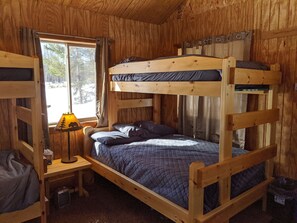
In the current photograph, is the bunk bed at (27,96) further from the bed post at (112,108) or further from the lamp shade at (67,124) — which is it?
the bed post at (112,108)

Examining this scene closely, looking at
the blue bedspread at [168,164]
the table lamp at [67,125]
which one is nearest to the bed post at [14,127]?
the table lamp at [67,125]

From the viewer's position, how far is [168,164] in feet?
7.67

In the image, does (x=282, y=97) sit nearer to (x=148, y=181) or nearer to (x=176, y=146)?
(x=176, y=146)

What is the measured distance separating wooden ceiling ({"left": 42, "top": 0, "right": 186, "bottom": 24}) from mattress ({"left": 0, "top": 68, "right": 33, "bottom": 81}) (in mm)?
1434

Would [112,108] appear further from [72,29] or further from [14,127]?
[14,127]

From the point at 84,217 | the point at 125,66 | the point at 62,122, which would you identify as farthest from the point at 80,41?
the point at 84,217

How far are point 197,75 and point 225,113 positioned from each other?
0.44 m

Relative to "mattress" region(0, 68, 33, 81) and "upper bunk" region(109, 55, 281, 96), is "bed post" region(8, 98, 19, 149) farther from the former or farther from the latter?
"upper bunk" region(109, 55, 281, 96)

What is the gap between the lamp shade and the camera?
2.90 metres

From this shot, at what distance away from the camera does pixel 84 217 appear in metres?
2.58

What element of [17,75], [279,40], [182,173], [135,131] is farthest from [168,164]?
[279,40]

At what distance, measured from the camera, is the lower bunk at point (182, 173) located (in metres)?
1.85

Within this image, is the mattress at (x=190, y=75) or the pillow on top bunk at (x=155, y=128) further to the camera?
the pillow on top bunk at (x=155, y=128)

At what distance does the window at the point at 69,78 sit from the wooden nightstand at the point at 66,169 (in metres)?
0.62
